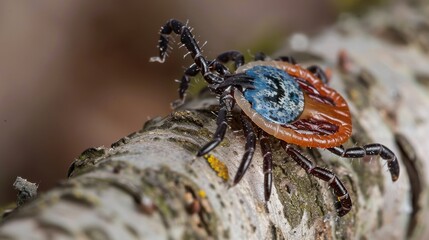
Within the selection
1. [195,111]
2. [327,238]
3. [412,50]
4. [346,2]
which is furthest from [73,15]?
[327,238]

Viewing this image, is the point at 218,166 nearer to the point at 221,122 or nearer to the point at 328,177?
the point at 221,122

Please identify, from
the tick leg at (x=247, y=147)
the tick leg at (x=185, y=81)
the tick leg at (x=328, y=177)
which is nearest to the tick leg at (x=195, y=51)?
the tick leg at (x=185, y=81)

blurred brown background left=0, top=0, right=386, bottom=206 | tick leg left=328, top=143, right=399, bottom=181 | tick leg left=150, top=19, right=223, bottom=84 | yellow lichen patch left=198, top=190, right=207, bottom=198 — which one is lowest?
yellow lichen patch left=198, top=190, right=207, bottom=198

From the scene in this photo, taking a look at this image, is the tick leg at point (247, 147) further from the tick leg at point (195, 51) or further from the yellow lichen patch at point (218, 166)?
the tick leg at point (195, 51)

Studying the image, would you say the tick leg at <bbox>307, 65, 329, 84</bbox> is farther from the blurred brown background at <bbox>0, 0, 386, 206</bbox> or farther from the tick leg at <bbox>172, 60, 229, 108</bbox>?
the blurred brown background at <bbox>0, 0, 386, 206</bbox>

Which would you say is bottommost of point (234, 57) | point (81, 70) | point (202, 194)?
point (202, 194)

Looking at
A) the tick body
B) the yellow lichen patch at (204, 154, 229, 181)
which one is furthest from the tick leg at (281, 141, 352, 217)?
the yellow lichen patch at (204, 154, 229, 181)

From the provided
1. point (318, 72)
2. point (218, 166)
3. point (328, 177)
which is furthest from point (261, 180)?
point (318, 72)
